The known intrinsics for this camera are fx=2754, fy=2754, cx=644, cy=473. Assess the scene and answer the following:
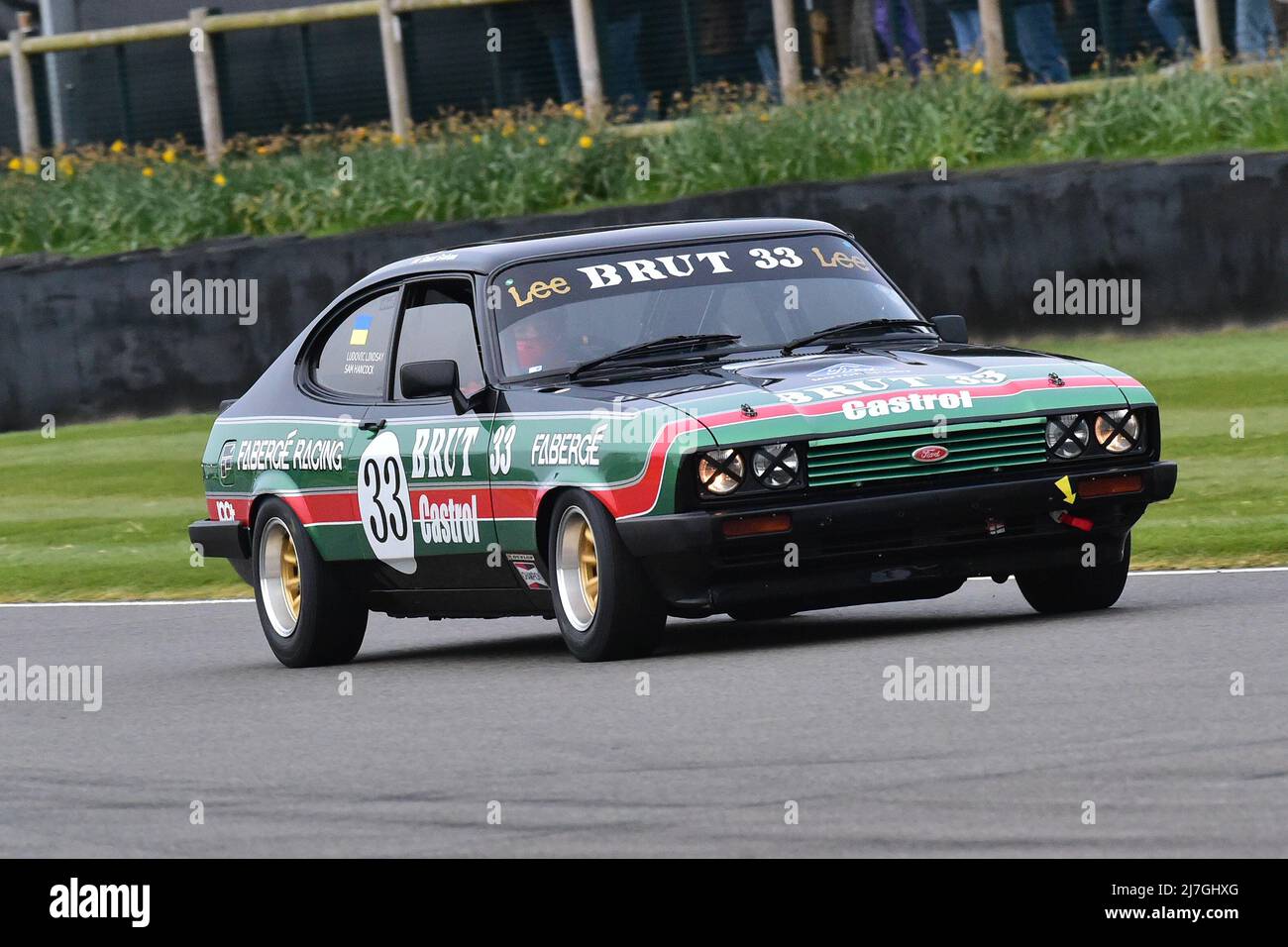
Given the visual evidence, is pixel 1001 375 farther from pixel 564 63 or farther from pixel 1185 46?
pixel 564 63

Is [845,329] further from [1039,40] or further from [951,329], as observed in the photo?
[1039,40]

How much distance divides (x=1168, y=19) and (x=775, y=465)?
1415cm

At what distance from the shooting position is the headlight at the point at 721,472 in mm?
9172

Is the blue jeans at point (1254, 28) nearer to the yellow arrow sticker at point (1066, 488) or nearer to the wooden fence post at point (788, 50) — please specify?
the wooden fence post at point (788, 50)

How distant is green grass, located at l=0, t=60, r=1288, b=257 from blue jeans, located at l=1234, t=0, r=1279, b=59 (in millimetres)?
723

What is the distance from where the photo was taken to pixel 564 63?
82.4 ft

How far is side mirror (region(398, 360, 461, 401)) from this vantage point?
10.1 metres

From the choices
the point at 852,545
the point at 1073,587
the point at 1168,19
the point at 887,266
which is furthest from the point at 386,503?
the point at 1168,19

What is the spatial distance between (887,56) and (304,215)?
5170mm

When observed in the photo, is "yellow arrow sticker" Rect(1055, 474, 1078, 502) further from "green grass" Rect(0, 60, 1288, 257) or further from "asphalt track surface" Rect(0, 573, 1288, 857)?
"green grass" Rect(0, 60, 1288, 257)

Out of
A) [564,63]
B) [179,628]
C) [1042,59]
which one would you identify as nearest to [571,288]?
[179,628]

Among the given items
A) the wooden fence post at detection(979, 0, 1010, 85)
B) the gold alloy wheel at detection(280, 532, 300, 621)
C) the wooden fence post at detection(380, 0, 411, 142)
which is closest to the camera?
the gold alloy wheel at detection(280, 532, 300, 621)

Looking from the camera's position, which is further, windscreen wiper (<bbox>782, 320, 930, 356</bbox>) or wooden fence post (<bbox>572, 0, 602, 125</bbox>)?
wooden fence post (<bbox>572, 0, 602, 125</bbox>)

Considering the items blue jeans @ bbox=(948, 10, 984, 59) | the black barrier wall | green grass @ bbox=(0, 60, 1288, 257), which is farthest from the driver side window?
blue jeans @ bbox=(948, 10, 984, 59)
